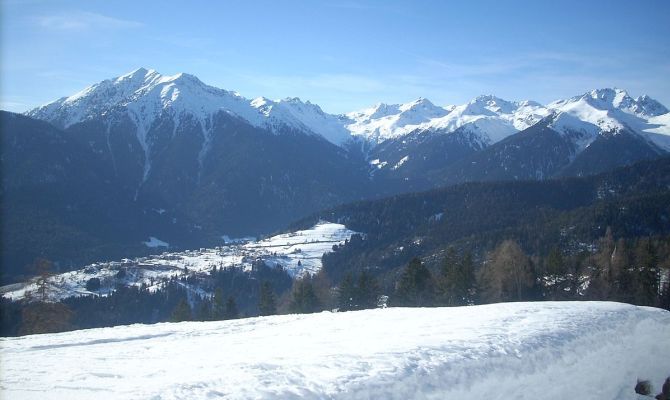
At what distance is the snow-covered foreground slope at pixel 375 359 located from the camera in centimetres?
1585

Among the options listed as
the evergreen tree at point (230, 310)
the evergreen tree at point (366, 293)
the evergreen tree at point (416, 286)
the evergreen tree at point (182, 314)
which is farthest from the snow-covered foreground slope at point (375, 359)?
the evergreen tree at point (366, 293)

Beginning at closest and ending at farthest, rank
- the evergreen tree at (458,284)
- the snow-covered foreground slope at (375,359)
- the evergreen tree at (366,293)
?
1. the snow-covered foreground slope at (375,359)
2. the evergreen tree at (458,284)
3. the evergreen tree at (366,293)

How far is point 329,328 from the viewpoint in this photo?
27875 millimetres

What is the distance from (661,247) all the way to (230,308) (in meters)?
70.6

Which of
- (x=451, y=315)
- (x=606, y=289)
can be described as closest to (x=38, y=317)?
(x=451, y=315)

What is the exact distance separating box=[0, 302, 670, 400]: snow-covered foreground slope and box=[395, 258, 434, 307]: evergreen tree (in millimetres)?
31383

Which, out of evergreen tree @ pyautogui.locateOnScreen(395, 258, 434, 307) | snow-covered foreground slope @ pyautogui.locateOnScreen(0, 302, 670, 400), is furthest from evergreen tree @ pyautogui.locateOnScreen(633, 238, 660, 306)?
snow-covered foreground slope @ pyautogui.locateOnScreen(0, 302, 670, 400)

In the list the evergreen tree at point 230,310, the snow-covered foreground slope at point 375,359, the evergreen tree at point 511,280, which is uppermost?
the snow-covered foreground slope at point 375,359

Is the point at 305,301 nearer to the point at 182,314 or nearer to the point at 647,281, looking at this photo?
the point at 182,314

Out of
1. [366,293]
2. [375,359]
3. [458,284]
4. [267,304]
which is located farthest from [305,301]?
[375,359]

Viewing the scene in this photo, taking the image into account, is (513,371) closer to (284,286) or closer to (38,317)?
(38,317)

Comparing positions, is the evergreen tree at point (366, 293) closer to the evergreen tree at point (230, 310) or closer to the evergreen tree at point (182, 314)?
the evergreen tree at point (230, 310)

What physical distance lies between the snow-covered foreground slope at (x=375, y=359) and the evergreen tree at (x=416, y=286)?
31.4 meters

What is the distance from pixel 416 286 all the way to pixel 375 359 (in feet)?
146
